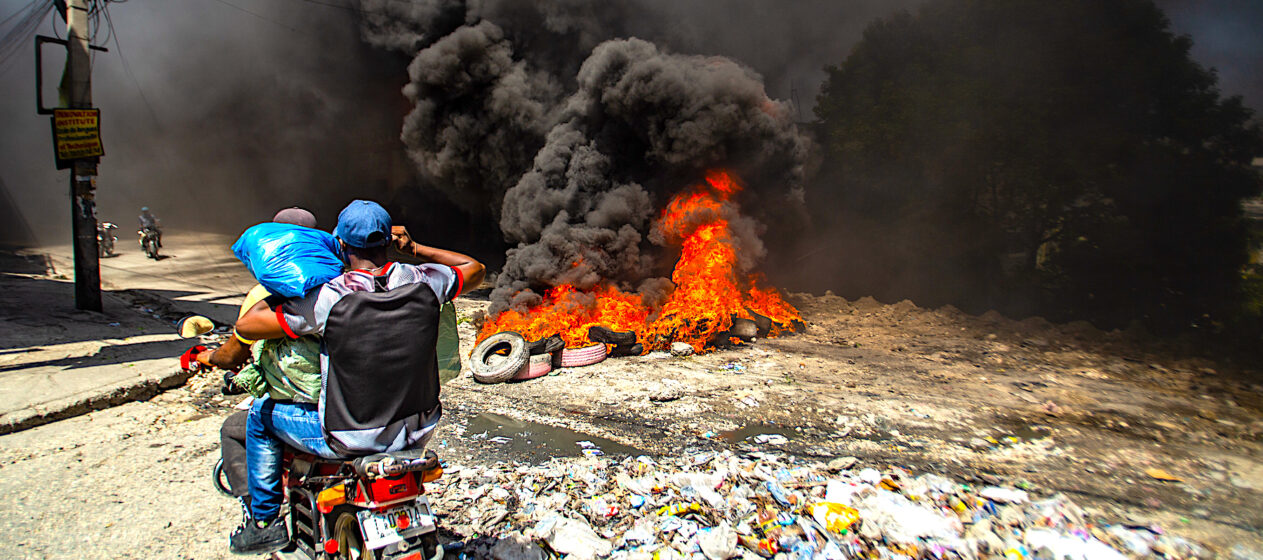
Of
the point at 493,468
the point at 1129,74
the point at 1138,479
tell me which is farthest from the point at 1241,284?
the point at 493,468

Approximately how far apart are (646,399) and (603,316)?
12.0 feet

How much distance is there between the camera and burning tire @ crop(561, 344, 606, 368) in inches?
324

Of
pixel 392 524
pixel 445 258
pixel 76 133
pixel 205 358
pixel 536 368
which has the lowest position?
pixel 536 368

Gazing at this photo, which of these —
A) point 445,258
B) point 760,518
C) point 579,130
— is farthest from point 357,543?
point 579,130

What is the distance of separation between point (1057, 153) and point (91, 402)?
1493 centimetres

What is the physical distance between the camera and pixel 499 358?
303 inches

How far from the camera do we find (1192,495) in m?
4.58

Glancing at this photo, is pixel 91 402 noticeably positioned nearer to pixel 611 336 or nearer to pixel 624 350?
pixel 611 336

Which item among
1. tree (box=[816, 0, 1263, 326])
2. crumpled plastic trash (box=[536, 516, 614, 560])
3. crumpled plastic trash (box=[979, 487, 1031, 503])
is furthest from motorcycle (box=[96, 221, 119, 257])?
crumpled plastic trash (box=[979, 487, 1031, 503])

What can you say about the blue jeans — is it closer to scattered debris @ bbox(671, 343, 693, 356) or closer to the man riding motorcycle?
the man riding motorcycle

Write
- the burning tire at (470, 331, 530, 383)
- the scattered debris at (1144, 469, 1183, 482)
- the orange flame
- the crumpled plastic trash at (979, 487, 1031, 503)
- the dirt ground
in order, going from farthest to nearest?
the orange flame
the burning tire at (470, 331, 530, 383)
the scattered debris at (1144, 469, 1183, 482)
the crumpled plastic trash at (979, 487, 1031, 503)
the dirt ground

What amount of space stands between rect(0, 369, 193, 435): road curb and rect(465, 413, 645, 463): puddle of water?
8.99ft

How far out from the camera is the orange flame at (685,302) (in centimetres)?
971

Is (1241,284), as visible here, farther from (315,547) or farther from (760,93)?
(315,547)
